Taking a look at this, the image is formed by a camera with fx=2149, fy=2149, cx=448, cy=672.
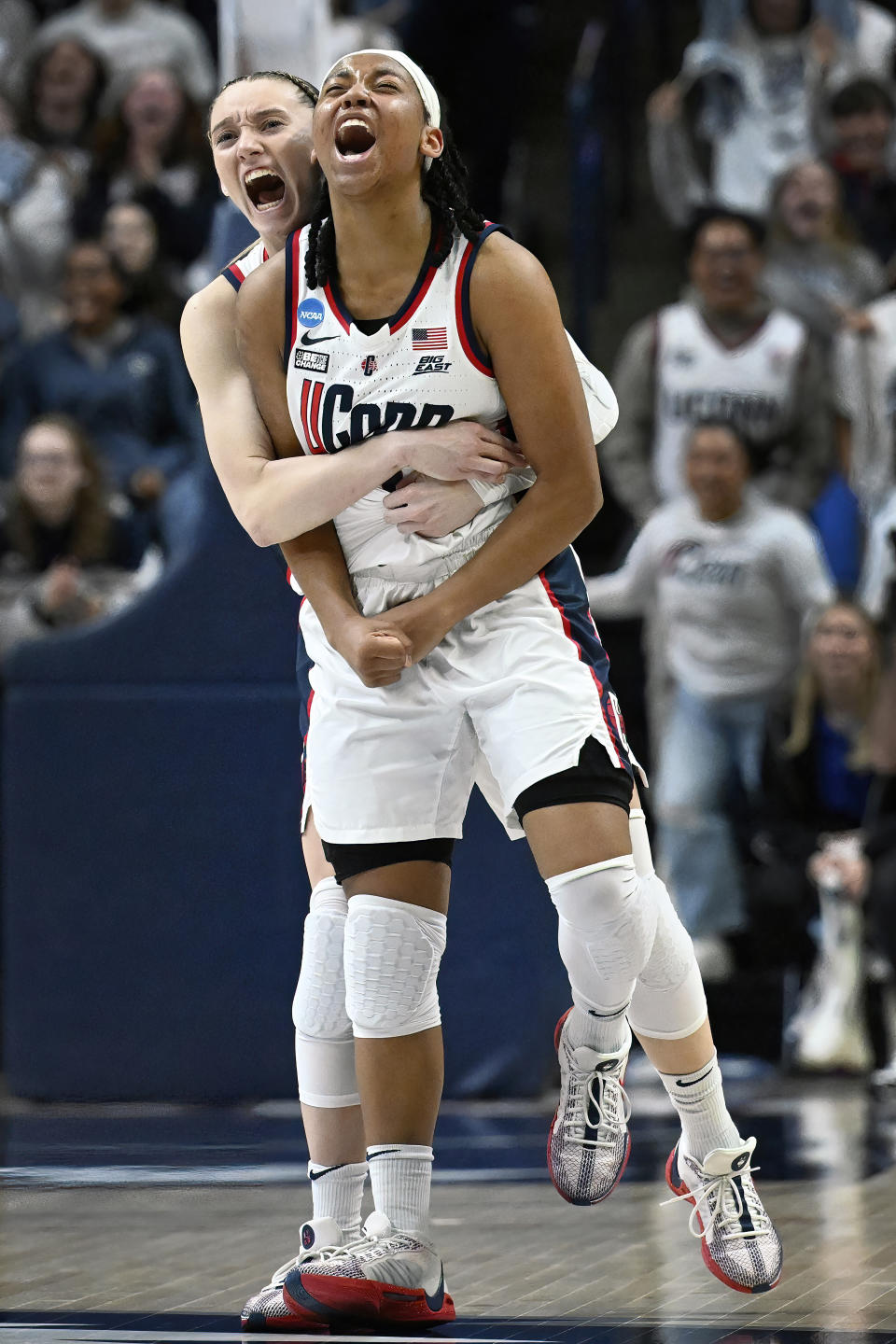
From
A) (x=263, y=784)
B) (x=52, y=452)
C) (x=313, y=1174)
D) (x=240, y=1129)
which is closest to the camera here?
(x=313, y=1174)

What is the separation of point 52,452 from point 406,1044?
431cm

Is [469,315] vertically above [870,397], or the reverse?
[469,315]

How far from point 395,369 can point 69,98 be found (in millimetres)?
6758

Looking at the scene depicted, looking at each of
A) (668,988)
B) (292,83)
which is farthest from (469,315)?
(668,988)

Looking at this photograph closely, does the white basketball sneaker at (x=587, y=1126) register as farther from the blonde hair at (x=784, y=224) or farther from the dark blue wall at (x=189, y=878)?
the blonde hair at (x=784, y=224)

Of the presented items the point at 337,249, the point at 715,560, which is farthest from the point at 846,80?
the point at 337,249

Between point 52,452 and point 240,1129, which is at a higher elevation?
point 52,452

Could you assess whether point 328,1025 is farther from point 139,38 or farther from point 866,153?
point 139,38

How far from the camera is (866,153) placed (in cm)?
870

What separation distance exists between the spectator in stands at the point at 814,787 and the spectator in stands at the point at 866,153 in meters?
2.54

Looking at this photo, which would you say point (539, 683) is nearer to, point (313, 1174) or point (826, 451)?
point (313, 1174)

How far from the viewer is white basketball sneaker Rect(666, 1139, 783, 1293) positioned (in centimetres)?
350

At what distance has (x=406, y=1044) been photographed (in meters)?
3.42

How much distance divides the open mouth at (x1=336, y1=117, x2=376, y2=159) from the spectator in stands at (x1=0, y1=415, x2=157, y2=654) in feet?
13.3
